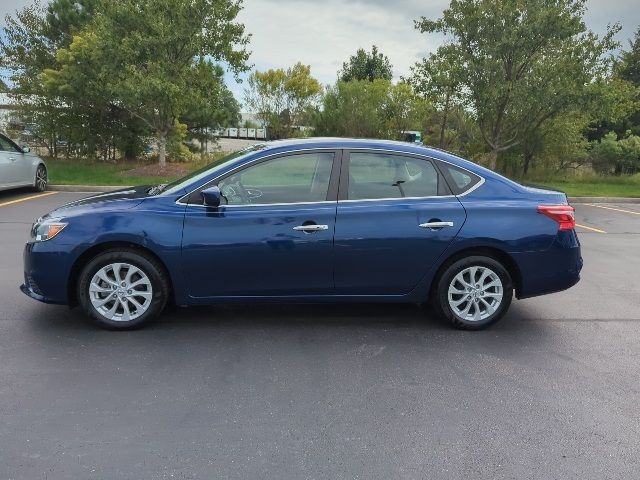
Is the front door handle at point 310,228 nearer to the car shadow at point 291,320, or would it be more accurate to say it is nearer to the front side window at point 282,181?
the front side window at point 282,181

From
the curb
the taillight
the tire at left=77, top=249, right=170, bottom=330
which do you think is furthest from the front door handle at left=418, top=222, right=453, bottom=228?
the curb

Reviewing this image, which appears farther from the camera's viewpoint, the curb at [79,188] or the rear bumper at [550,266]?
the curb at [79,188]

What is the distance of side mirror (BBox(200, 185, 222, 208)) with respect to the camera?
4.48 metres

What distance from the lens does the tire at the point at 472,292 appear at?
481cm

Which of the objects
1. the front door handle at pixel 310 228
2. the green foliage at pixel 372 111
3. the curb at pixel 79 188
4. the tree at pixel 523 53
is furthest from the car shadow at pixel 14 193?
the green foliage at pixel 372 111

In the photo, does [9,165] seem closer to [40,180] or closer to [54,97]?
[40,180]

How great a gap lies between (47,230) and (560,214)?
4292mm

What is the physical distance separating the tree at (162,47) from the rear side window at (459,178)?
1194 centimetres

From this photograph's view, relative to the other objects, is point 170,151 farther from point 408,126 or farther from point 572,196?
point 572,196

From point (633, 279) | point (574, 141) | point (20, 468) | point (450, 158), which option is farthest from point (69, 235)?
point (574, 141)

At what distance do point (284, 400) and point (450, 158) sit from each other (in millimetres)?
2626

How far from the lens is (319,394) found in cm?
368

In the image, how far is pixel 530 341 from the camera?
4723 millimetres

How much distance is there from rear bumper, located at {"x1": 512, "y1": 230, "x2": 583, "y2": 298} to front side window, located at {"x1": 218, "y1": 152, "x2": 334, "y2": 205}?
1.78 m
